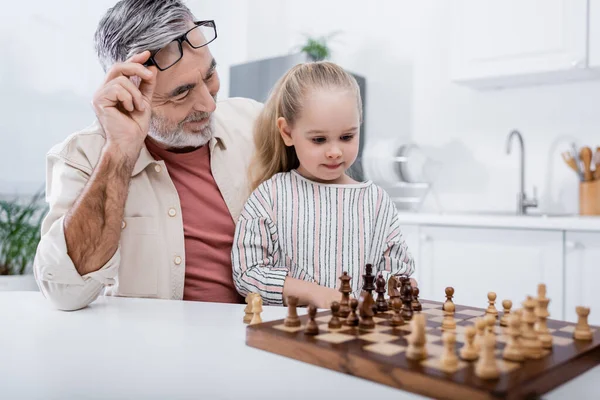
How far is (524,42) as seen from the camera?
3166 millimetres

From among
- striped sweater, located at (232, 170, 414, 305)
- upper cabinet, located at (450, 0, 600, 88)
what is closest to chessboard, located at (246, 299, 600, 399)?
striped sweater, located at (232, 170, 414, 305)

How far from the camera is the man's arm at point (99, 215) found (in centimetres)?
141

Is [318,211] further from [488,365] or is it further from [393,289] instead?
[488,365]

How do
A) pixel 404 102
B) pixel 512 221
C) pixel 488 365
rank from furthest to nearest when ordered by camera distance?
pixel 404 102, pixel 512 221, pixel 488 365

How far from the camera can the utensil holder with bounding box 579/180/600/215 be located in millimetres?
3197

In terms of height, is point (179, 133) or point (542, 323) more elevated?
point (179, 133)

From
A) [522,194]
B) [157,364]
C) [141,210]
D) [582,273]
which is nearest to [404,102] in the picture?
[522,194]

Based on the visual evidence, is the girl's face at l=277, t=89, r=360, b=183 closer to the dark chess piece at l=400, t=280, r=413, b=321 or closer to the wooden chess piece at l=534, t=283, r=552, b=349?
the dark chess piece at l=400, t=280, r=413, b=321

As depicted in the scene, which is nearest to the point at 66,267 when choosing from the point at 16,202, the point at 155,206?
the point at 155,206

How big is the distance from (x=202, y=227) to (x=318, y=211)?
15.9 inches

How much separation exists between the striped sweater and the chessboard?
0.46 m

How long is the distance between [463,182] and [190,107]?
98.6 inches

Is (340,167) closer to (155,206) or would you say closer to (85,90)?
(155,206)

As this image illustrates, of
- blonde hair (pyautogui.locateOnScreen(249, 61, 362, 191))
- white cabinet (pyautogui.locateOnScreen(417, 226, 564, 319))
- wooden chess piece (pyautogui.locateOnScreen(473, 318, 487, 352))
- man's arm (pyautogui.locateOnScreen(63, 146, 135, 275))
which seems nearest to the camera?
wooden chess piece (pyautogui.locateOnScreen(473, 318, 487, 352))
